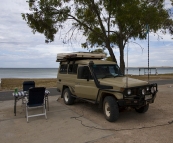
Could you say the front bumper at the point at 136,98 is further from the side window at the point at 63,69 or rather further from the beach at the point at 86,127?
the side window at the point at 63,69

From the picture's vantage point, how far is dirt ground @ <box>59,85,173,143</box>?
454 cm

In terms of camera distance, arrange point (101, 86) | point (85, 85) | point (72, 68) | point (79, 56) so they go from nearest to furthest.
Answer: point (101, 86) < point (85, 85) < point (79, 56) < point (72, 68)

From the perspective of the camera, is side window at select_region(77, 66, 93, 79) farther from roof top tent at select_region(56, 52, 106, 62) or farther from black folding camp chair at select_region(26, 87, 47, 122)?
black folding camp chair at select_region(26, 87, 47, 122)

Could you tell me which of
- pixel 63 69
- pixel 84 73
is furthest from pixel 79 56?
pixel 63 69

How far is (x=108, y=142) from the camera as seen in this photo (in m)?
4.34

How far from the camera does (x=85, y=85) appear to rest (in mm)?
6824

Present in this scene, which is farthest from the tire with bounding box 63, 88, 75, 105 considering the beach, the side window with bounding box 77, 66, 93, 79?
the side window with bounding box 77, 66, 93, 79

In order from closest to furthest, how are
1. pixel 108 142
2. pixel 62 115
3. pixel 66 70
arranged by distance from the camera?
pixel 108 142
pixel 62 115
pixel 66 70

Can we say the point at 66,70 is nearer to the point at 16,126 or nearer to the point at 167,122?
the point at 16,126

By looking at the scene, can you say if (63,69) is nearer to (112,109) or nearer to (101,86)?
(101,86)

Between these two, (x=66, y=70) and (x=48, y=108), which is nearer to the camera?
(x=48, y=108)

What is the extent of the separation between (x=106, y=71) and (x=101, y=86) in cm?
101

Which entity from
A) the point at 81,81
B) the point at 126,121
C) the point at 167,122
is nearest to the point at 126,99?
the point at 126,121

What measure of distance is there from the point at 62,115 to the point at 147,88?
2.90 m
